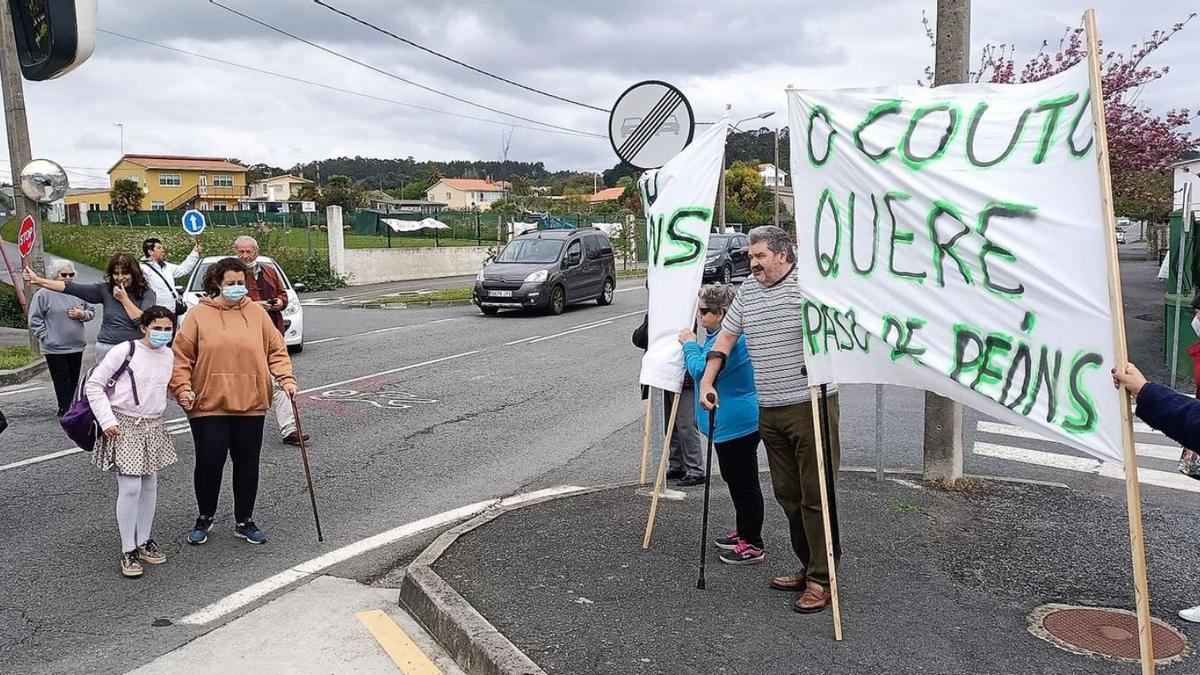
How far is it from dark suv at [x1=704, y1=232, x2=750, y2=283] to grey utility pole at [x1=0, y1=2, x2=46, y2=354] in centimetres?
1560

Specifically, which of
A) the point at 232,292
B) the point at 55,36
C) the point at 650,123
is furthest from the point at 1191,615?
the point at 232,292

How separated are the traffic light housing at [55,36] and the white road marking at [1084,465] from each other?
7.23 m

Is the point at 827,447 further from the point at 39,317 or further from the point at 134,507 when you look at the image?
the point at 39,317

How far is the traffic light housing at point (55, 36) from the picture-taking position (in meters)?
1.86

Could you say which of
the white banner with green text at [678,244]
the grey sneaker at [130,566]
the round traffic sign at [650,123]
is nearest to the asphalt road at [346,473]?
the grey sneaker at [130,566]

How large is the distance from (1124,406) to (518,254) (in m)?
18.2

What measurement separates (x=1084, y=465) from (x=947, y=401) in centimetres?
222

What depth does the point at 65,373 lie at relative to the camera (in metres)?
9.02

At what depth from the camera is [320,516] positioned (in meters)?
6.27

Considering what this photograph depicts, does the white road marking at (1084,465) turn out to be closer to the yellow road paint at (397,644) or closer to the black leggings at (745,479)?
the black leggings at (745,479)

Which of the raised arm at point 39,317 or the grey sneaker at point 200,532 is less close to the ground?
the raised arm at point 39,317

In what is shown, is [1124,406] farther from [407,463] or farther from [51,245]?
[51,245]

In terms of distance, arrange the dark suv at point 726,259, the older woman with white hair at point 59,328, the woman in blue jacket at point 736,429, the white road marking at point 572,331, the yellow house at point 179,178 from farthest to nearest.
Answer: the yellow house at point 179,178, the dark suv at point 726,259, the white road marking at point 572,331, the older woman with white hair at point 59,328, the woman in blue jacket at point 736,429

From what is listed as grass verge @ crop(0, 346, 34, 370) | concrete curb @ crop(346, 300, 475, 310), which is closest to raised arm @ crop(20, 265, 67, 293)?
grass verge @ crop(0, 346, 34, 370)
